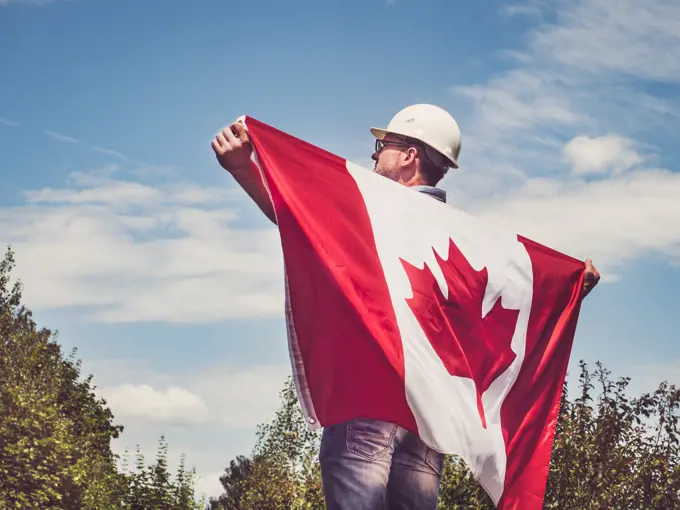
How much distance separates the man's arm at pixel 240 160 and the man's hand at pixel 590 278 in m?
2.22

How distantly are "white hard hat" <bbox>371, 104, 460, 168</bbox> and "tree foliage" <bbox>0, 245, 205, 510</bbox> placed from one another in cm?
2802

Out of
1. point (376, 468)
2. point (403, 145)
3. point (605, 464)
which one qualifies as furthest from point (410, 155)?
point (605, 464)

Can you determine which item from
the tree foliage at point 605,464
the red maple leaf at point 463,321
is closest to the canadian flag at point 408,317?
the red maple leaf at point 463,321

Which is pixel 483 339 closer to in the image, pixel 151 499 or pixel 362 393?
pixel 362 393

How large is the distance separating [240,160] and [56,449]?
30.3m

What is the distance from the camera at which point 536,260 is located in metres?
5.79

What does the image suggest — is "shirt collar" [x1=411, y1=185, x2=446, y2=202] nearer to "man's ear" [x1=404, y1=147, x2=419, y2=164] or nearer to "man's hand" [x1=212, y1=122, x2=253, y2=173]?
"man's ear" [x1=404, y1=147, x2=419, y2=164]

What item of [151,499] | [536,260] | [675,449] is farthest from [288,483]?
[536,260]

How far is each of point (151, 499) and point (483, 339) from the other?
3366cm

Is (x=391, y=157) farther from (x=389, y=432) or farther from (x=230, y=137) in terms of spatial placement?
(x=389, y=432)

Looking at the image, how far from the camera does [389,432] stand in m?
4.45

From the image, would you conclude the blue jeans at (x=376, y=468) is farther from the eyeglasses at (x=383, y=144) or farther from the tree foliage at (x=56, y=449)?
the tree foliage at (x=56, y=449)

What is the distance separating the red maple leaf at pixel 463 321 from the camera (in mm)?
4789

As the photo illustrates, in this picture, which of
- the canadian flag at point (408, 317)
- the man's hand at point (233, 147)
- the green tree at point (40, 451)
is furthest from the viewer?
the green tree at point (40, 451)
